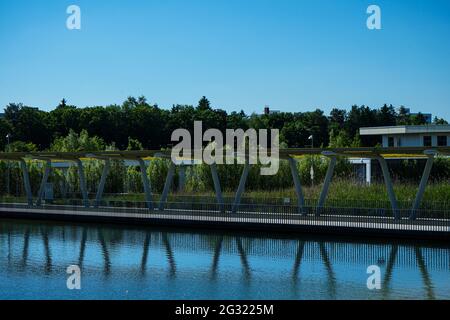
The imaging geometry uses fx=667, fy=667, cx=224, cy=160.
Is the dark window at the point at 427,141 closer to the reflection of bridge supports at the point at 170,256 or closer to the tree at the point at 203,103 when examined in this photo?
the reflection of bridge supports at the point at 170,256

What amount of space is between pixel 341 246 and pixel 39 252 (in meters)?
12.3

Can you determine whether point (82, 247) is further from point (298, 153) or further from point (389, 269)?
point (389, 269)

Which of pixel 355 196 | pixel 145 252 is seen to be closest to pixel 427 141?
pixel 355 196

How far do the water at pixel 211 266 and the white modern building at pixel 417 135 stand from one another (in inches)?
1389

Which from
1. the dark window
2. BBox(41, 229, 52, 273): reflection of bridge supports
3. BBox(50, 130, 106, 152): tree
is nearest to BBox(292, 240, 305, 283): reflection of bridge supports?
BBox(41, 229, 52, 273): reflection of bridge supports

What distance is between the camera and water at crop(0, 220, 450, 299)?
19.4m

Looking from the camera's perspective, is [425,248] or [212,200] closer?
[425,248]

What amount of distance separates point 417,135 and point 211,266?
43.2m

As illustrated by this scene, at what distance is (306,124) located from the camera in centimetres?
9331

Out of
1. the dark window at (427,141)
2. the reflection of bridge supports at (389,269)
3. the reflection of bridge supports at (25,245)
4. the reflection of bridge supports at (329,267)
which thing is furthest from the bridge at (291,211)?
the dark window at (427,141)

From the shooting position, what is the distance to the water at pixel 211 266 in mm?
19391

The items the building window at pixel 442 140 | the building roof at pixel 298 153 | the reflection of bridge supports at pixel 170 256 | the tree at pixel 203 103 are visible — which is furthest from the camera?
the tree at pixel 203 103
